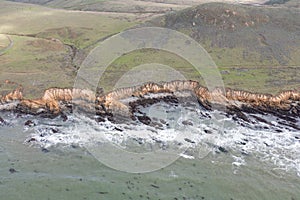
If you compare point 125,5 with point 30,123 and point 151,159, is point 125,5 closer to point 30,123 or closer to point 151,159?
point 30,123

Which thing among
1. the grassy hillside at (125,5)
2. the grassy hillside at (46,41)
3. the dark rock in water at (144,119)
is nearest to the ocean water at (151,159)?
the dark rock in water at (144,119)

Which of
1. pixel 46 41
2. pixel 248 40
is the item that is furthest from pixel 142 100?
pixel 46 41

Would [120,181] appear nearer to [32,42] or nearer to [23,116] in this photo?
[23,116]

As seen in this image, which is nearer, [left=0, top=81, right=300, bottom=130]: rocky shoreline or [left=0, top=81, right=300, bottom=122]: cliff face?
[left=0, top=81, right=300, bottom=130]: rocky shoreline

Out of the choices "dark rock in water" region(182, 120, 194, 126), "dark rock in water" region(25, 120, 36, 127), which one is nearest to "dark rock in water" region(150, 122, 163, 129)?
"dark rock in water" region(182, 120, 194, 126)

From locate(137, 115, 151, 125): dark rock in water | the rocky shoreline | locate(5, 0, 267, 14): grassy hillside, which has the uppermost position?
locate(5, 0, 267, 14): grassy hillside

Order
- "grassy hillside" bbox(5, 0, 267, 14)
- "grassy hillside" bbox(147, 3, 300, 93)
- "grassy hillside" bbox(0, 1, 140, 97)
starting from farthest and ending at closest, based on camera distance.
→ "grassy hillside" bbox(5, 0, 267, 14) → "grassy hillside" bbox(147, 3, 300, 93) → "grassy hillside" bbox(0, 1, 140, 97)

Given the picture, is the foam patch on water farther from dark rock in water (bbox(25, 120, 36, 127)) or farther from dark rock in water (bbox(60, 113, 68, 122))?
dark rock in water (bbox(25, 120, 36, 127))

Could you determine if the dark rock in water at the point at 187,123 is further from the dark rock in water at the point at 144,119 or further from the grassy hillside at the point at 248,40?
the grassy hillside at the point at 248,40
